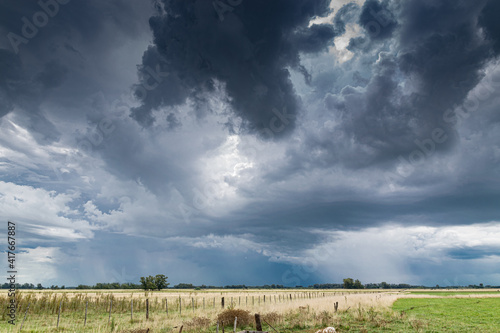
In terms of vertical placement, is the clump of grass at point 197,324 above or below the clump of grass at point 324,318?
above

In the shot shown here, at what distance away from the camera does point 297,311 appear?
32000mm

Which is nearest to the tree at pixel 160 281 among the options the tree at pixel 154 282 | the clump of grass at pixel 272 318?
the tree at pixel 154 282

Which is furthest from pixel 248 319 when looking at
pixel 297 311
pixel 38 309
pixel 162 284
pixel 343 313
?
pixel 162 284

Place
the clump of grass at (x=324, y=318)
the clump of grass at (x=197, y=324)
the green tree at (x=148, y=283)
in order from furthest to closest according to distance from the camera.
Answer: the green tree at (x=148, y=283) < the clump of grass at (x=324, y=318) < the clump of grass at (x=197, y=324)

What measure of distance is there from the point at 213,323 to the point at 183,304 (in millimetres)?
18202

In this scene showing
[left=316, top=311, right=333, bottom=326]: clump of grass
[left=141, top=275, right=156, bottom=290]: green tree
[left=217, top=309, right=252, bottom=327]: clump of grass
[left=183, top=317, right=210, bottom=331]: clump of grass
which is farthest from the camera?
[left=141, top=275, right=156, bottom=290]: green tree

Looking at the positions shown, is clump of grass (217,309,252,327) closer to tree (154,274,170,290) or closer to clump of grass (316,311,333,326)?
clump of grass (316,311,333,326)

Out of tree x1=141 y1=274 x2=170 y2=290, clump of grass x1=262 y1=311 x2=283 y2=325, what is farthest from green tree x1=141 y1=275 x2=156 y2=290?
clump of grass x1=262 y1=311 x2=283 y2=325

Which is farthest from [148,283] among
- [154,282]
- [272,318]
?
[272,318]

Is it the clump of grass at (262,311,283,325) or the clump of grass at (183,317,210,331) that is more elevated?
the clump of grass at (183,317,210,331)

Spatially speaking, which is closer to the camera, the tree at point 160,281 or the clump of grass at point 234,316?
the clump of grass at point 234,316

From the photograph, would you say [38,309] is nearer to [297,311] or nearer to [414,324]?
[297,311]

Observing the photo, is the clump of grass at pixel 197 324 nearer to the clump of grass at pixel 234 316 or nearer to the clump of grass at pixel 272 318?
the clump of grass at pixel 234 316

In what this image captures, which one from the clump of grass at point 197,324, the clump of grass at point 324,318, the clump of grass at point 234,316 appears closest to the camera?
the clump of grass at point 197,324
